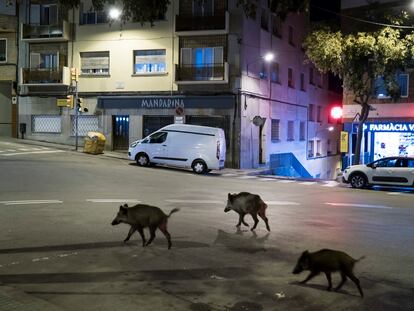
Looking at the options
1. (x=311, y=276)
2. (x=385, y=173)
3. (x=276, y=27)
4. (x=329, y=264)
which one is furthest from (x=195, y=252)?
(x=276, y=27)

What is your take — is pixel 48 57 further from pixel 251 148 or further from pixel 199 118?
pixel 251 148

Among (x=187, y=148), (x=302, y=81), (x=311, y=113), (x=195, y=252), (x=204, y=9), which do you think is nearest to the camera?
(x=195, y=252)

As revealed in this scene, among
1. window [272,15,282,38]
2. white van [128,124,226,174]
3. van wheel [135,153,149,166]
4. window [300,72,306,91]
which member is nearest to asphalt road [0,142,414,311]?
white van [128,124,226,174]

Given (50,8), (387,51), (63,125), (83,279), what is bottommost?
(83,279)

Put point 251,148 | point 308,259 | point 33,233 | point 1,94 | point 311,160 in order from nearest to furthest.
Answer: point 308,259, point 33,233, point 251,148, point 1,94, point 311,160

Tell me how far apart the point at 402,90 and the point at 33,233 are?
25.7m

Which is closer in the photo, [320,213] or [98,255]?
[98,255]

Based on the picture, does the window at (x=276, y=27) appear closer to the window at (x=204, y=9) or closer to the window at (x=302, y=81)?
the window at (x=204, y=9)

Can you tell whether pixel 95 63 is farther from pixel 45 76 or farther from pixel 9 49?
pixel 9 49

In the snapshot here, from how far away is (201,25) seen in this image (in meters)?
32.2

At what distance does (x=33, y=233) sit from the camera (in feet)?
33.3

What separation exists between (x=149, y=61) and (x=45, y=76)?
7.55 metres

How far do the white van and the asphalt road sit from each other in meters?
8.62

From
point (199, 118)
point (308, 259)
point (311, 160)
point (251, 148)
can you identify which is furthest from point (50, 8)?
point (308, 259)
